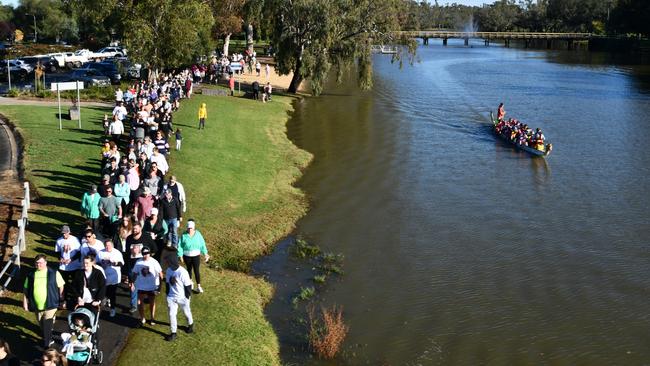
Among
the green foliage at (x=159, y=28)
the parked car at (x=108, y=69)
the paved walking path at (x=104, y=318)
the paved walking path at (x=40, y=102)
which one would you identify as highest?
the green foliage at (x=159, y=28)

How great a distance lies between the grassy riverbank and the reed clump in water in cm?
88

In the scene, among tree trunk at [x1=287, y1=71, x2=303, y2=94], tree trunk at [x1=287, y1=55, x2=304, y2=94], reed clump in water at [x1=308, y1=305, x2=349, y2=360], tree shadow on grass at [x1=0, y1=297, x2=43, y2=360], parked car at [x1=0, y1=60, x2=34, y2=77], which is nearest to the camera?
tree shadow on grass at [x1=0, y1=297, x2=43, y2=360]

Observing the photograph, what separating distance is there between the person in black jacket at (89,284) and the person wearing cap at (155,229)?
7.20ft

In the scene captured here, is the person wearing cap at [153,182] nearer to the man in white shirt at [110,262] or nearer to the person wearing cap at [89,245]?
the person wearing cap at [89,245]

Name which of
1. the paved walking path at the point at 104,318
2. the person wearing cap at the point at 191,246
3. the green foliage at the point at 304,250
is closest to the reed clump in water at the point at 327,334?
the person wearing cap at the point at 191,246

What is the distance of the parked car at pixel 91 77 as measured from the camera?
4597 centimetres

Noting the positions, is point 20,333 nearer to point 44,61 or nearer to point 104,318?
point 104,318

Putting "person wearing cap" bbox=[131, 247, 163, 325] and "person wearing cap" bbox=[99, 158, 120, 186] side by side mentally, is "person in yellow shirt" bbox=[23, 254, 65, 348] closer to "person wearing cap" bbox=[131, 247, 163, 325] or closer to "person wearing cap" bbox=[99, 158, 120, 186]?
"person wearing cap" bbox=[131, 247, 163, 325]

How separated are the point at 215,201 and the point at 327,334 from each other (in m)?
9.78

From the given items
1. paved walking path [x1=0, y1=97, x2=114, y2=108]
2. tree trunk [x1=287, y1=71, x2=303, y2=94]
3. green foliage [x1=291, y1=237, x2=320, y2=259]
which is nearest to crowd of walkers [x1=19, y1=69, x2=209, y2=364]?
green foliage [x1=291, y1=237, x2=320, y2=259]

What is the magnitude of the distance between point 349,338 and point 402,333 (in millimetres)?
1310

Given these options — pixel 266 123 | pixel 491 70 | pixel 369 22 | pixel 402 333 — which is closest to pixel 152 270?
pixel 402 333

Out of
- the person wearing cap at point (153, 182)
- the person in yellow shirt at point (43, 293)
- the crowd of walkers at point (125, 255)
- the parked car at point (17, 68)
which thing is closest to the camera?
the person in yellow shirt at point (43, 293)

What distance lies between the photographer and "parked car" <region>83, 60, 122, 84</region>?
48528 mm
